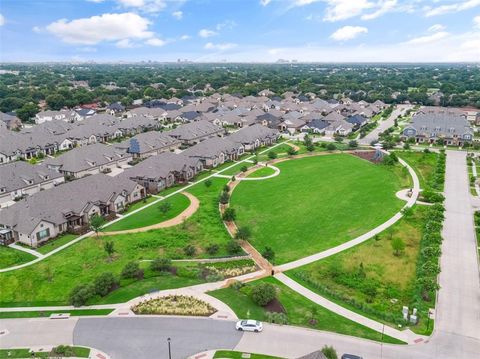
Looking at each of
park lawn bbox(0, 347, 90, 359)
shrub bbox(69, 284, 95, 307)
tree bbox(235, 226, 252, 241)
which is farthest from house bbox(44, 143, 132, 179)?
park lawn bbox(0, 347, 90, 359)

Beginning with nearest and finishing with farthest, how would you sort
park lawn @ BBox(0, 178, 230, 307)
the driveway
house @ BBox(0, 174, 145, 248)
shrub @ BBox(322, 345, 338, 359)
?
shrub @ BBox(322, 345, 338, 359), the driveway, park lawn @ BBox(0, 178, 230, 307), house @ BBox(0, 174, 145, 248)

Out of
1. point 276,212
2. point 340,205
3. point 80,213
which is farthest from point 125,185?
point 340,205

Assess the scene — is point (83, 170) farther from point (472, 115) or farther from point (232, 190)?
point (472, 115)

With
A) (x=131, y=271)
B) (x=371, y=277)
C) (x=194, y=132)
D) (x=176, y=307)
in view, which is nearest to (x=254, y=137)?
(x=194, y=132)

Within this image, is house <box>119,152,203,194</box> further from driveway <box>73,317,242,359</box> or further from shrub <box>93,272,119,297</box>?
driveway <box>73,317,242,359</box>

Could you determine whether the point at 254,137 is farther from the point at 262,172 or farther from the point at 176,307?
the point at 176,307
